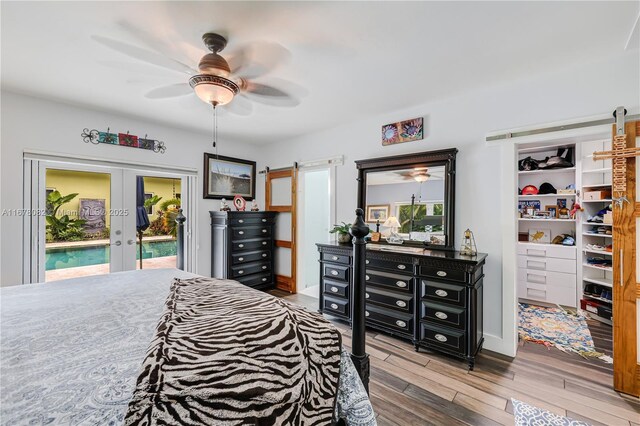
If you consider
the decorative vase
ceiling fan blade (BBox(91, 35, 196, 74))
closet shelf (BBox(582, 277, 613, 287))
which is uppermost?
ceiling fan blade (BBox(91, 35, 196, 74))

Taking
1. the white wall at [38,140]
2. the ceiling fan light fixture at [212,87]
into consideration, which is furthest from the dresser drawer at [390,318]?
the white wall at [38,140]

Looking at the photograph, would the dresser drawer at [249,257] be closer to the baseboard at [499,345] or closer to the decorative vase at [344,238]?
the decorative vase at [344,238]

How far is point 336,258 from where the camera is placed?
10.3ft

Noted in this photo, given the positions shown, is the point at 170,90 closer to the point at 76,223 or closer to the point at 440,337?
the point at 76,223

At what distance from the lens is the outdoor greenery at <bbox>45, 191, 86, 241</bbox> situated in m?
2.90

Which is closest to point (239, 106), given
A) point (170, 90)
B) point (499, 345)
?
point (170, 90)

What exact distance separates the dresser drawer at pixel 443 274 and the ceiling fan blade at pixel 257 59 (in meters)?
2.16

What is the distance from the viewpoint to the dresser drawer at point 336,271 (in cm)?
306


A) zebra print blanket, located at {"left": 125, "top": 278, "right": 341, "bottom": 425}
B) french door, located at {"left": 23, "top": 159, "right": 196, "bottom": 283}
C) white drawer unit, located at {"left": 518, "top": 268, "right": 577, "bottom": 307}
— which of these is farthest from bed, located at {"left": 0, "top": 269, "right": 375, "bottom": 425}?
white drawer unit, located at {"left": 518, "top": 268, "right": 577, "bottom": 307}

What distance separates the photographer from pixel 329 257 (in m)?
3.20

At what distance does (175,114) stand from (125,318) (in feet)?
8.76

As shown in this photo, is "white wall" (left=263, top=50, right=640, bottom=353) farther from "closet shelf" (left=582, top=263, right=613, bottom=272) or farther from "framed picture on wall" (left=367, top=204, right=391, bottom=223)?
"closet shelf" (left=582, top=263, right=613, bottom=272)

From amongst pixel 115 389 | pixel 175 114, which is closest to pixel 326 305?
pixel 115 389

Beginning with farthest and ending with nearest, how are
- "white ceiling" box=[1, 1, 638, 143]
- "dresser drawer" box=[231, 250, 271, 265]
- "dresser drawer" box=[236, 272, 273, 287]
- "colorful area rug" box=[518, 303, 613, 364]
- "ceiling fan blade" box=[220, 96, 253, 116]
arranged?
"dresser drawer" box=[236, 272, 273, 287] → "dresser drawer" box=[231, 250, 271, 265] → "ceiling fan blade" box=[220, 96, 253, 116] → "colorful area rug" box=[518, 303, 613, 364] → "white ceiling" box=[1, 1, 638, 143]
